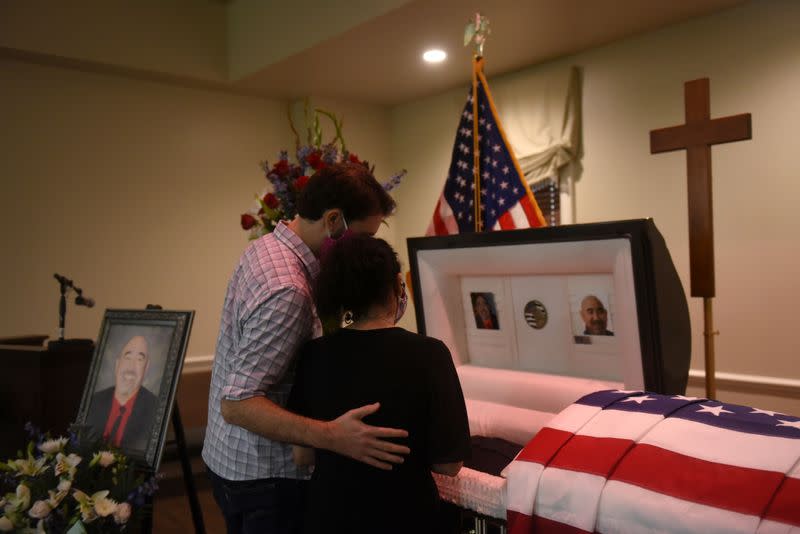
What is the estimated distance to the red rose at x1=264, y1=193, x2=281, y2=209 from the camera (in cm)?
233

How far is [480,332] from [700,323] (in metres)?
1.83

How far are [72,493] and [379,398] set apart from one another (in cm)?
143

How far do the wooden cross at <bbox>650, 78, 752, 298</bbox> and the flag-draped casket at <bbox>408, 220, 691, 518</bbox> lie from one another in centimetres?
29

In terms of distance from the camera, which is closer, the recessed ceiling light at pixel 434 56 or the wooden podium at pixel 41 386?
the wooden podium at pixel 41 386

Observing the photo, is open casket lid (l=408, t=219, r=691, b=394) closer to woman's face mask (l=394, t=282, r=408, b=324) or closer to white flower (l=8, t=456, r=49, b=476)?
woman's face mask (l=394, t=282, r=408, b=324)

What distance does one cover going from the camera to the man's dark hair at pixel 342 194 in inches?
52.9

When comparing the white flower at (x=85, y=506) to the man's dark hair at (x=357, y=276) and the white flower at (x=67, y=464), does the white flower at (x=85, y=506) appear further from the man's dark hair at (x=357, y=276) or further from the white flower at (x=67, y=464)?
the man's dark hair at (x=357, y=276)

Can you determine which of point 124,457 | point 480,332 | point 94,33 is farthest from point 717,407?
point 94,33

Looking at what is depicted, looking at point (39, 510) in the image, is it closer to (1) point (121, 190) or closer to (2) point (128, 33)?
(1) point (121, 190)

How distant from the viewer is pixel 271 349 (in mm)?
1225

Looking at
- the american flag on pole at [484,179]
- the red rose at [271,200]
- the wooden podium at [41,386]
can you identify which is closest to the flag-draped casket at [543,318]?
the american flag on pole at [484,179]

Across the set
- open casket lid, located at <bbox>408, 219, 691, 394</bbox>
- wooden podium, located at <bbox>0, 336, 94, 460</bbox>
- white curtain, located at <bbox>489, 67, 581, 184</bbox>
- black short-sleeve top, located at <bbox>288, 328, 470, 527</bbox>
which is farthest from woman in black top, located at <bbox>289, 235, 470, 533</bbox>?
white curtain, located at <bbox>489, 67, 581, 184</bbox>

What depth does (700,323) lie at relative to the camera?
11.1 feet

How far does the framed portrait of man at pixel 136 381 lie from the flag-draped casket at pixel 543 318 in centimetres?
88
